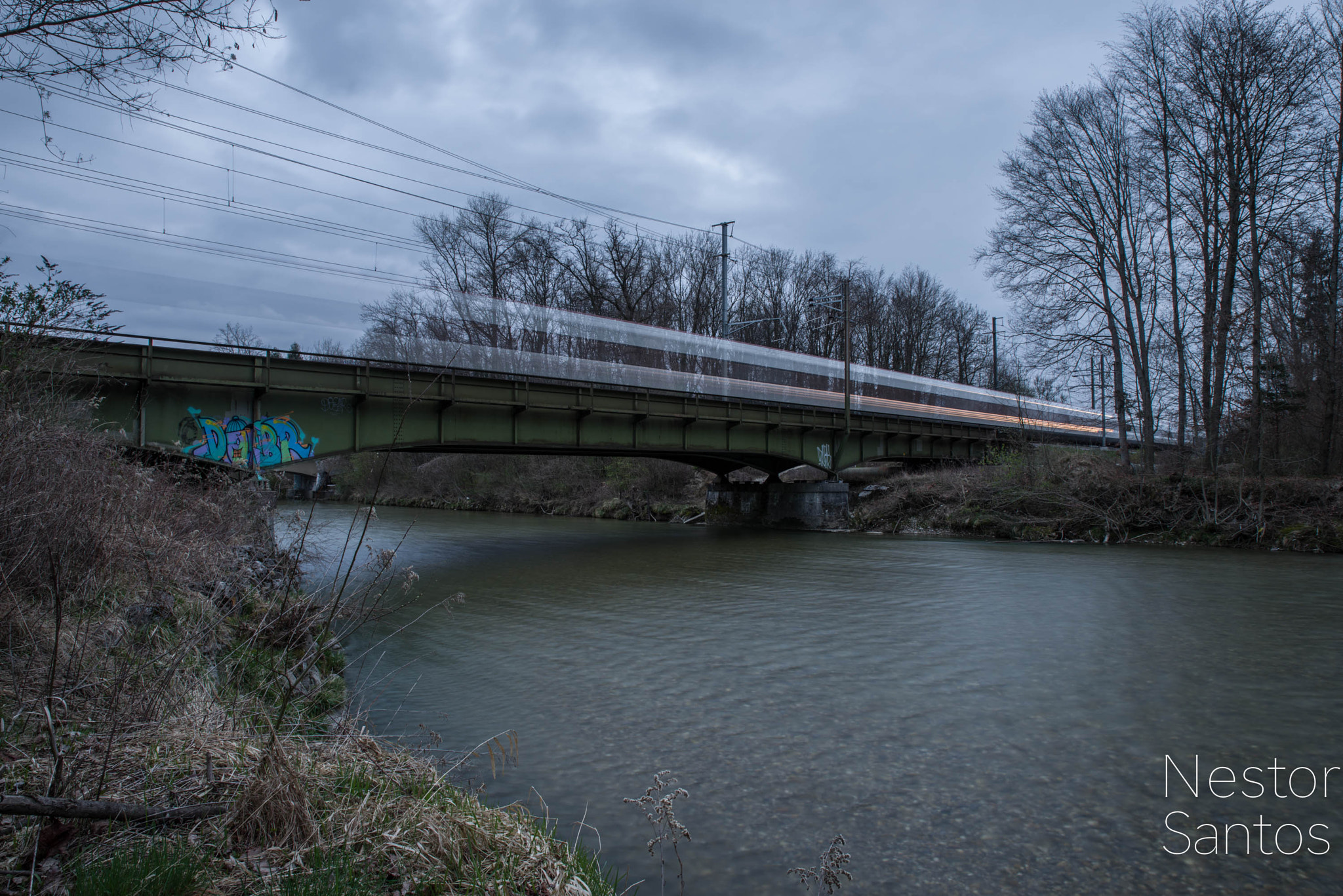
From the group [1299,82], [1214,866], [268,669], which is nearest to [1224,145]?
[1299,82]

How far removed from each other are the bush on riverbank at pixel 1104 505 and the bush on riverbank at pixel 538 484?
1153 centimetres

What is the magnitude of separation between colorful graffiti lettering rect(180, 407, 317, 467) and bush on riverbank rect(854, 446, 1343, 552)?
2208 centimetres

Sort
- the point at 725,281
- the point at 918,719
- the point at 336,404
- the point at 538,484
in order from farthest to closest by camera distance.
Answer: the point at 538,484 < the point at 725,281 < the point at 336,404 < the point at 918,719

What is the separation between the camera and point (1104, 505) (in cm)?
2609

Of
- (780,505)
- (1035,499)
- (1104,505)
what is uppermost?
(1035,499)

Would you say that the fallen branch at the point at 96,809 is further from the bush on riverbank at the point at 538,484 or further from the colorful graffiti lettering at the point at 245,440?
the bush on riverbank at the point at 538,484

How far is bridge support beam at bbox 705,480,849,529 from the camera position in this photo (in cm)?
3416

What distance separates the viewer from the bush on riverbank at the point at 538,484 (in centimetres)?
4169

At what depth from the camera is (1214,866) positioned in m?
4.55

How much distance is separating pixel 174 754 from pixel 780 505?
3320 centimetres

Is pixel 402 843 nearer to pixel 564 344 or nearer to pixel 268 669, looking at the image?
pixel 268 669

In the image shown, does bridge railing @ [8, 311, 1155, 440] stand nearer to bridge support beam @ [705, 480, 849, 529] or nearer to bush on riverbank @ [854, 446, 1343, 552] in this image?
bridge support beam @ [705, 480, 849, 529]

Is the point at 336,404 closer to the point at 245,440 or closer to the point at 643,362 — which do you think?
the point at 245,440

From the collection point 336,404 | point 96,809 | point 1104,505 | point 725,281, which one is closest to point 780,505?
point 725,281
